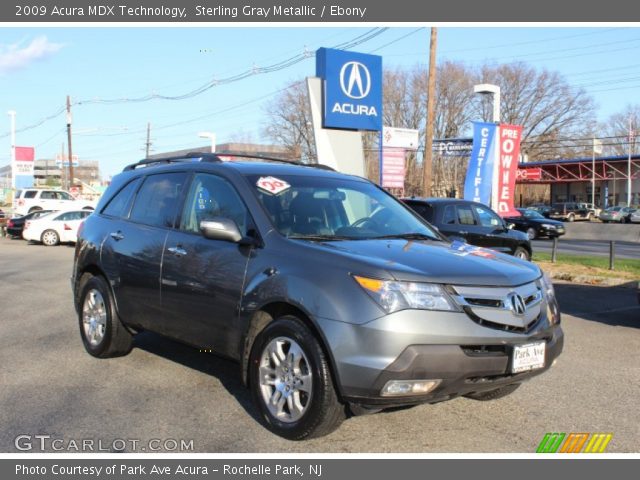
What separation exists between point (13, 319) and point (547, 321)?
6893 mm

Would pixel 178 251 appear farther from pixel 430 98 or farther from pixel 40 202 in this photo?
pixel 40 202

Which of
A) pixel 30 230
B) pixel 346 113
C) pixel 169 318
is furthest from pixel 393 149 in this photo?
pixel 169 318

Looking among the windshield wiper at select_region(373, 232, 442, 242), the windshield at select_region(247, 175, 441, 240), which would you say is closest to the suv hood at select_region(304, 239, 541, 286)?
the windshield wiper at select_region(373, 232, 442, 242)

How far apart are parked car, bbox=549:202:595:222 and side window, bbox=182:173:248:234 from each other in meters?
55.1

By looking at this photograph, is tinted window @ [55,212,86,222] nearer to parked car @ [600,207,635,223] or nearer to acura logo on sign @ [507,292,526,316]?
acura logo on sign @ [507,292,526,316]

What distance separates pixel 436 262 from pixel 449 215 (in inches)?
369

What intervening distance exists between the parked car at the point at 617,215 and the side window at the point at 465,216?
45.7 meters

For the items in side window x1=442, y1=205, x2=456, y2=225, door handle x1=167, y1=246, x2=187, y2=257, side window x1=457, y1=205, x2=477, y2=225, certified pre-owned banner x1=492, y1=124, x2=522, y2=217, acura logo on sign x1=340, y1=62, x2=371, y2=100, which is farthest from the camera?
certified pre-owned banner x1=492, y1=124, x2=522, y2=217

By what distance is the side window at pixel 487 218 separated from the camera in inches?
548

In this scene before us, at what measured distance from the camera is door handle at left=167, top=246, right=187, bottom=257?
195 inches

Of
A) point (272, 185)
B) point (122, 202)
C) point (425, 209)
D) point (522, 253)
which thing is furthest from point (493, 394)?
point (522, 253)

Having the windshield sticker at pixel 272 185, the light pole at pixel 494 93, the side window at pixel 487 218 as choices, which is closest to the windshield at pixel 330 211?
the windshield sticker at pixel 272 185

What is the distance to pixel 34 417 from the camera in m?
4.46

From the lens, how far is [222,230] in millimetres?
4406
